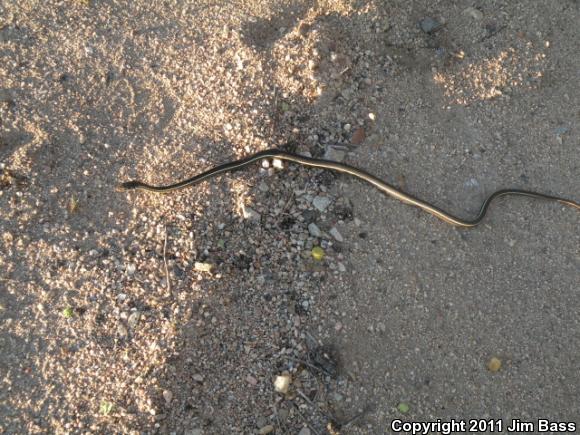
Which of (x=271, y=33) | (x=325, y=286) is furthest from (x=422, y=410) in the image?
(x=271, y=33)

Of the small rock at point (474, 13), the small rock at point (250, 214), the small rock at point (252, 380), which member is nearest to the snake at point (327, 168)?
the small rock at point (250, 214)

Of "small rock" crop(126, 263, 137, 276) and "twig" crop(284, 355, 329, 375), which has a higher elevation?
"small rock" crop(126, 263, 137, 276)

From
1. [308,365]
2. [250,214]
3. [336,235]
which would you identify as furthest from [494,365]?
[250,214]

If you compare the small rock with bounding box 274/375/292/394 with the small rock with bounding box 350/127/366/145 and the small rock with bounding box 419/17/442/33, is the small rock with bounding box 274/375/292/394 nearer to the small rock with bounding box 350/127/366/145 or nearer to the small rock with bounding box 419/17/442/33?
the small rock with bounding box 350/127/366/145

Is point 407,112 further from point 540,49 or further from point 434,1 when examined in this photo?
point 540,49

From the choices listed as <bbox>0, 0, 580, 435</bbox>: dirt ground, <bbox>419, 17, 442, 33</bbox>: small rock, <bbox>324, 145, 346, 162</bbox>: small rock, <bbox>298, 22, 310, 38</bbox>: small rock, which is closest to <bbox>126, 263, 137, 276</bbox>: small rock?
<bbox>0, 0, 580, 435</bbox>: dirt ground

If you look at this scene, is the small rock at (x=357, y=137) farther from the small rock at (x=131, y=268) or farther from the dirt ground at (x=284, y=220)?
the small rock at (x=131, y=268)

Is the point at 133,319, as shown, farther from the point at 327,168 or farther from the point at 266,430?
the point at 327,168
